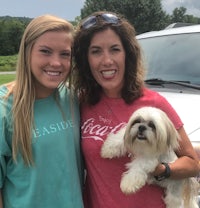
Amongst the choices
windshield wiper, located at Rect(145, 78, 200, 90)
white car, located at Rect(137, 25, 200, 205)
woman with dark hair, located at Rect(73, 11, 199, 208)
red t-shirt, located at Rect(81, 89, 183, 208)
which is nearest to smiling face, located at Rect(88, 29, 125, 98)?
woman with dark hair, located at Rect(73, 11, 199, 208)

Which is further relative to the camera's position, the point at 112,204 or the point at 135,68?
the point at 135,68

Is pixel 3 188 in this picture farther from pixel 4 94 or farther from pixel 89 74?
pixel 89 74

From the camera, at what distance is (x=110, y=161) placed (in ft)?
9.64

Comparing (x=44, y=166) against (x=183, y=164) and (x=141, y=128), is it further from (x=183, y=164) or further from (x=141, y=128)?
(x=183, y=164)

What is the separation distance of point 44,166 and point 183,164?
884 mm

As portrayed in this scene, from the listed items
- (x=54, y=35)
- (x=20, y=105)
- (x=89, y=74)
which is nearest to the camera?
(x=20, y=105)

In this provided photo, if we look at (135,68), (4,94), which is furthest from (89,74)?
(4,94)

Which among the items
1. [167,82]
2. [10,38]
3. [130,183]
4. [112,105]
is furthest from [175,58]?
[10,38]

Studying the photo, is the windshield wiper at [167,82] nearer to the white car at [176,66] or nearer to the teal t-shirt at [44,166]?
the white car at [176,66]

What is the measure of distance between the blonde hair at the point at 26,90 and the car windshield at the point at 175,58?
226cm

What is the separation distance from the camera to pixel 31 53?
274 centimetres

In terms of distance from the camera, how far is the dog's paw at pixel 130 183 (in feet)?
9.10

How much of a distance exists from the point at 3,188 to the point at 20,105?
0.52m

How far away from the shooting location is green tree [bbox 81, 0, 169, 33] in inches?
1939
